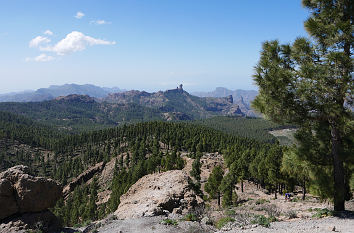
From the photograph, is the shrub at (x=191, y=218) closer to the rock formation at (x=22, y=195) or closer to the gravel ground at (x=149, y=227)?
the gravel ground at (x=149, y=227)

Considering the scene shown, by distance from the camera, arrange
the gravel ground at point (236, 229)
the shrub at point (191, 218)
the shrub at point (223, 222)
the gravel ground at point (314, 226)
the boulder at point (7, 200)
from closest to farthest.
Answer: the gravel ground at point (314, 226), the gravel ground at point (236, 229), the shrub at point (223, 222), the shrub at point (191, 218), the boulder at point (7, 200)

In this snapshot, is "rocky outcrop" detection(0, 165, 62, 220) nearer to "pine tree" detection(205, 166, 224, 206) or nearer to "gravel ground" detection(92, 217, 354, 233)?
"gravel ground" detection(92, 217, 354, 233)

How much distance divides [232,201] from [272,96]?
34.9 metres

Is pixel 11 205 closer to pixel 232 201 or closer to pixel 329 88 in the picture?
pixel 329 88

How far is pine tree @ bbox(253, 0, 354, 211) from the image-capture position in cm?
1209

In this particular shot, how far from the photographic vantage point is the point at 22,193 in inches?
681

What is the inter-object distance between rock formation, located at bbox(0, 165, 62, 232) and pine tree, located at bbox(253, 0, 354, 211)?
707 inches

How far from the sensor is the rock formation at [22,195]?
1692cm

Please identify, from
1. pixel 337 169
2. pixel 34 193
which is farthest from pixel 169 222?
pixel 337 169

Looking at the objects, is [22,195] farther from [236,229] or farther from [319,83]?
[319,83]

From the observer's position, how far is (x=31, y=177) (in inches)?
715

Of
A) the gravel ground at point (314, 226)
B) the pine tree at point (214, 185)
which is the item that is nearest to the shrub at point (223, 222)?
the gravel ground at point (314, 226)

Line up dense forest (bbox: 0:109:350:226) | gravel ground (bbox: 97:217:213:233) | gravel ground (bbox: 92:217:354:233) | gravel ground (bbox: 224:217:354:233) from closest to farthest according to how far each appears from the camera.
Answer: gravel ground (bbox: 224:217:354:233)
gravel ground (bbox: 92:217:354:233)
gravel ground (bbox: 97:217:213:233)
dense forest (bbox: 0:109:350:226)

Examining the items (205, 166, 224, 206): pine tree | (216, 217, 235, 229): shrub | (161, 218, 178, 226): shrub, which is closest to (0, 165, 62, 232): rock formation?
(161, 218, 178, 226): shrub
